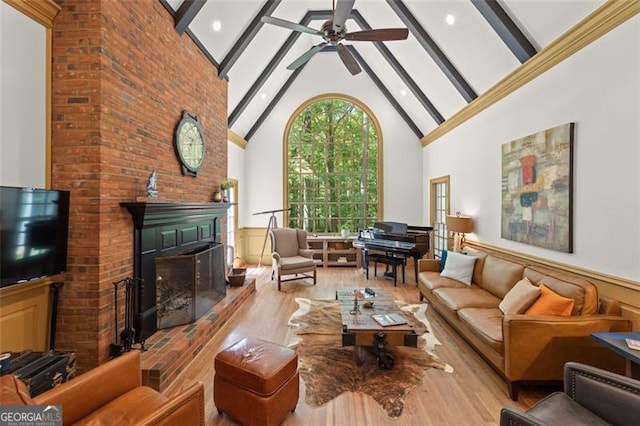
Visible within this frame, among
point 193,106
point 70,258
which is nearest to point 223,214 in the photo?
point 193,106

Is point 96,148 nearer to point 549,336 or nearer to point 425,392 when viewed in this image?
point 425,392

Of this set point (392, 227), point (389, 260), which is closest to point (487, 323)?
point (389, 260)

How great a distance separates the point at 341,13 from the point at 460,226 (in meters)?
3.57

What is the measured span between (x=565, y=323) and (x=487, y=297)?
1.17 m

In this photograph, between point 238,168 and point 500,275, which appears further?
point 238,168

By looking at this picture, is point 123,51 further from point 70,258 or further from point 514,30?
point 514,30

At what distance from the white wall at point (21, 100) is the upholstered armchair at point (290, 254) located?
11.7ft

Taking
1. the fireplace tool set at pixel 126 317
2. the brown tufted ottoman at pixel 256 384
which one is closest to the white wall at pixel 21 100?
the fireplace tool set at pixel 126 317

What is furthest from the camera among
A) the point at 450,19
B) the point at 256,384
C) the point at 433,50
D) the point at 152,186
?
the point at 433,50

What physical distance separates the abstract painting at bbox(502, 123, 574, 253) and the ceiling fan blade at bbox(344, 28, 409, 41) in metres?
1.91

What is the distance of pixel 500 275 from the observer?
11.5 ft

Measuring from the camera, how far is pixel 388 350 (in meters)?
3.10

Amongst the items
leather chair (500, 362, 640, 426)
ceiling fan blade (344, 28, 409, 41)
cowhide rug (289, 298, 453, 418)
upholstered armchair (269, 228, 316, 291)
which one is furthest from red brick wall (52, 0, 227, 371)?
leather chair (500, 362, 640, 426)

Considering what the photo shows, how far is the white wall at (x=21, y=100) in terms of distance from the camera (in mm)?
2033
